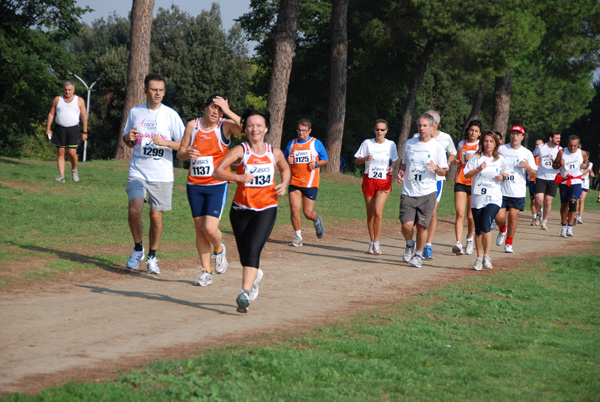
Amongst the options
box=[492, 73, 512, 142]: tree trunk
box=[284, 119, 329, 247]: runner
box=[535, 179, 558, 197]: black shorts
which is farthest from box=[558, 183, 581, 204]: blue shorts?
box=[492, 73, 512, 142]: tree trunk

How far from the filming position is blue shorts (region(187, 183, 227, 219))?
8523 millimetres

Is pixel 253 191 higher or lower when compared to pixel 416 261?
higher

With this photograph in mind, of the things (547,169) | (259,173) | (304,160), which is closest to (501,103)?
(547,169)

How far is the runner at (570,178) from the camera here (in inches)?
699

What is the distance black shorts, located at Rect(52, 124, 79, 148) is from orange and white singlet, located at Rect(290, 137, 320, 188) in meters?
6.16

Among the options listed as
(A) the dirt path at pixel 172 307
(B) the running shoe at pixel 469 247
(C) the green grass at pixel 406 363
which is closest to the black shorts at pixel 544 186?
(B) the running shoe at pixel 469 247

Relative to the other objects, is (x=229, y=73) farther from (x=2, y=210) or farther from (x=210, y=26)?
(x=2, y=210)

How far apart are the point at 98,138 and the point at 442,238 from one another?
157 ft

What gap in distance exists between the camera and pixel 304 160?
42.9 feet

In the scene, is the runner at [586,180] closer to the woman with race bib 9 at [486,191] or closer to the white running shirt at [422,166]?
the woman with race bib 9 at [486,191]

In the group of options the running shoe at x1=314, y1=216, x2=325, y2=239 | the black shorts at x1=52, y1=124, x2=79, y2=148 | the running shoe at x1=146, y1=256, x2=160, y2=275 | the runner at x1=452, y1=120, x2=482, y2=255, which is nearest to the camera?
the running shoe at x1=146, y1=256, x2=160, y2=275

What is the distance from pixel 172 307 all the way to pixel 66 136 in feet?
34.1

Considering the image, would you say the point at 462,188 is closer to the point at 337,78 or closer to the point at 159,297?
the point at 159,297

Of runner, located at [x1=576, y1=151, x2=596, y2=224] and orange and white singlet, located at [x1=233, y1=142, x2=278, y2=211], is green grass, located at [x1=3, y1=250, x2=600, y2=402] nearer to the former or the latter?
orange and white singlet, located at [x1=233, y1=142, x2=278, y2=211]
